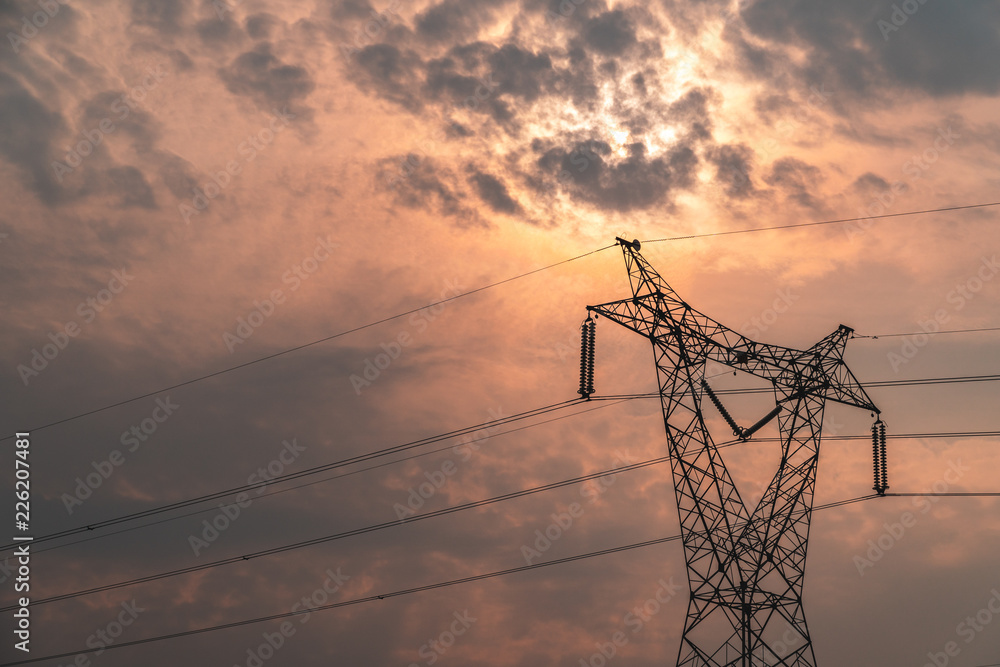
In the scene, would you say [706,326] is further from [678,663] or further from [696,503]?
[678,663]

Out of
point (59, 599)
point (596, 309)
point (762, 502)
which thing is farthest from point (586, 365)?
point (59, 599)

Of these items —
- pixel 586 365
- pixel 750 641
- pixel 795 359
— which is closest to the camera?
pixel 586 365

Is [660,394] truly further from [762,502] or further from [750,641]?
[750,641]

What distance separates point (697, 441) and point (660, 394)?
2.67 meters

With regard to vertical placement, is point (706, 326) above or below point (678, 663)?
above

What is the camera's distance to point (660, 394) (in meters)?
44.3

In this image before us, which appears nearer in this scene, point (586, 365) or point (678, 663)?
point (586, 365)

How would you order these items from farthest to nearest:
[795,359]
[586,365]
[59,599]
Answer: [59,599]
[795,359]
[586,365]

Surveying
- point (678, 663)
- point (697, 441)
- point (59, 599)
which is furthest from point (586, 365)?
point (59, 599)

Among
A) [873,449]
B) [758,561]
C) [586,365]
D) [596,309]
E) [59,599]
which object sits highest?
[596,309]

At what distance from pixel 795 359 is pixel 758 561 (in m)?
9.68

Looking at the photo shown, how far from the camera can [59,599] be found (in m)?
64.7

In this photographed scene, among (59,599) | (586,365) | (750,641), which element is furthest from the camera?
(59,599)

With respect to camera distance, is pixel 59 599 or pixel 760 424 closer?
pixel 760 424
